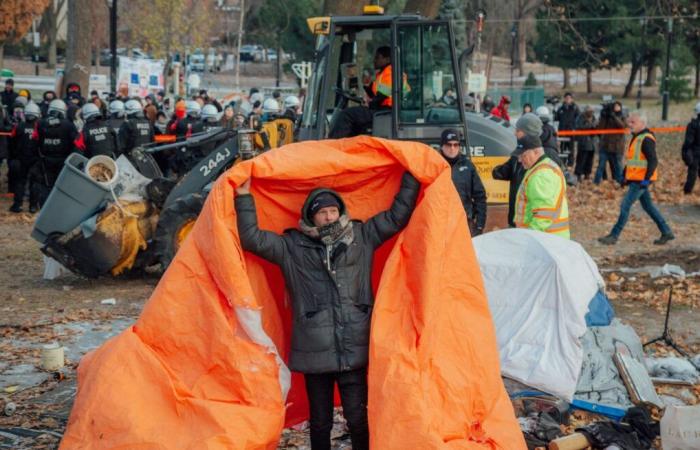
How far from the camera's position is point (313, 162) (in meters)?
5.59

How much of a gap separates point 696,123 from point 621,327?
12.0m

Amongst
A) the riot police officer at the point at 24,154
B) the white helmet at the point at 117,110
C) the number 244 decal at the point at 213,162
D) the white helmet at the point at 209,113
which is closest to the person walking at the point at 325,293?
the number 244 decal at the point at 213,162

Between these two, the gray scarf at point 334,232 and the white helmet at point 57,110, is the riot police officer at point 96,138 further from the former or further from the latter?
the gray scarf at point 334,232

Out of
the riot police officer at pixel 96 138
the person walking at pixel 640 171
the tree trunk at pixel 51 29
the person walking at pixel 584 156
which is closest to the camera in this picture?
the person walking at pixel 640 171

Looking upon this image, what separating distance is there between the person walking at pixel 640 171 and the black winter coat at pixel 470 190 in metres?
4.53

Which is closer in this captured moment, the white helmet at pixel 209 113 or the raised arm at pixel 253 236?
the raised arm at pixel 253 236

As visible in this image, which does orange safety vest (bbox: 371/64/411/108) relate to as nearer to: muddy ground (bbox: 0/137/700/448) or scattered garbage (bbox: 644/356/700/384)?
muddy ground (bbox: 0/137/700/448)

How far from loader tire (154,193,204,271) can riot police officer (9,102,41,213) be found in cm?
622

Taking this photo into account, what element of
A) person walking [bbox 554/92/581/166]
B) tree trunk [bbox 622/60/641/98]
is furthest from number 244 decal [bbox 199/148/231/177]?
tree trunk [bbox 622/60/641/98]

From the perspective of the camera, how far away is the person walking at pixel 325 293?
5312mm

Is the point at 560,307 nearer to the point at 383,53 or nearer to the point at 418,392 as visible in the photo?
the point at 418,392

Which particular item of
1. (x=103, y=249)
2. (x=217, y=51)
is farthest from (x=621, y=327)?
(x=217, y=51)

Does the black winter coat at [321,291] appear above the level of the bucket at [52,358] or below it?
above

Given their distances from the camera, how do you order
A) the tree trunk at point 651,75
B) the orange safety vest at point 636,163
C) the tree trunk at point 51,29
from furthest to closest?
the tree trunk at point 51,29 → the tree trunk at point 651,75 → the orange safety vest at point 636,163
